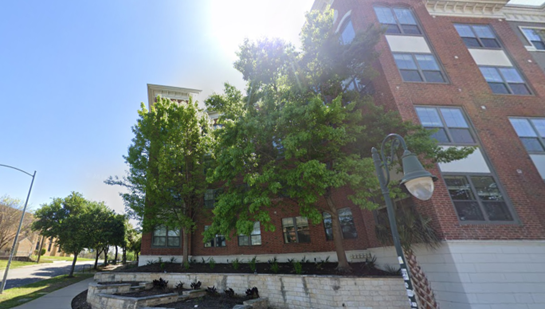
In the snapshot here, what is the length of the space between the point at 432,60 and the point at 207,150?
1484 centimetres

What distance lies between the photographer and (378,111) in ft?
33.4

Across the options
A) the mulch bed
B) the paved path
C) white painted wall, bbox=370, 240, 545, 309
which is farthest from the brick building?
the paved path

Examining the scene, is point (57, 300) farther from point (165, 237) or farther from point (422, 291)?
point (422, 291)

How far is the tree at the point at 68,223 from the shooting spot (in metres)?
21.2

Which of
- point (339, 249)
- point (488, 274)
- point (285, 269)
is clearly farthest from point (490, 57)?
point (285, 269)

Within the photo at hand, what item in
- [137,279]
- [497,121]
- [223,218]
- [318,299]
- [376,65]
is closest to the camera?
[318,299]

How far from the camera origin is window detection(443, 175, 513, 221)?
9242 millimetres

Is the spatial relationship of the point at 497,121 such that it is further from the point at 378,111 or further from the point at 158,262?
the point at 158,262

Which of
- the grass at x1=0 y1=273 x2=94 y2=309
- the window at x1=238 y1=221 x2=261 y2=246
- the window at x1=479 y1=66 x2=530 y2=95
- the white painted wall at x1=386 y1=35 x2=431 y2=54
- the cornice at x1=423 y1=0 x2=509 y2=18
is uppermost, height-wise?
the cornice at x1=423 y1=0 x2=509 y2=18

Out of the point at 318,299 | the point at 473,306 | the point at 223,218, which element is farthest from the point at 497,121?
the point at 223,218

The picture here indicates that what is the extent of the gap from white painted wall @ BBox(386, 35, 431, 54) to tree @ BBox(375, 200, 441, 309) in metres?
8.96

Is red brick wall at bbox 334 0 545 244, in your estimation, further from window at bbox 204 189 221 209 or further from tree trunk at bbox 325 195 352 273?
window at bbox 204 189 221 209

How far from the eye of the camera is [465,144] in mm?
10812

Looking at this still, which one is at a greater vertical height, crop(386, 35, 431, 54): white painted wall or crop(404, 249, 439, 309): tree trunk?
crop(386, 35, 431, 54): white painted wall
